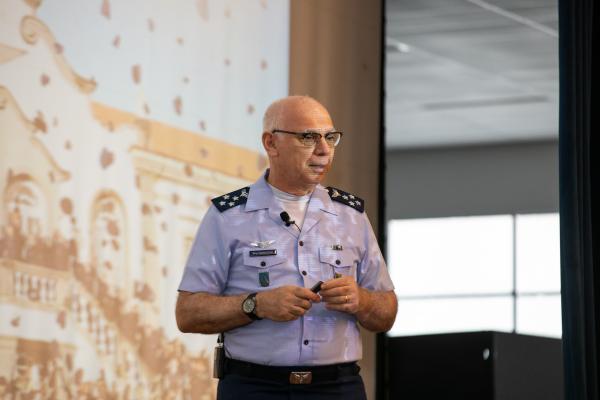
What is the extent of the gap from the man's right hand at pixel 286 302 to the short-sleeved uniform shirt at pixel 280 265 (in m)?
0.13

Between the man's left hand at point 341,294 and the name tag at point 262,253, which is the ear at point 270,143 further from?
the man's left hand at point 341,294

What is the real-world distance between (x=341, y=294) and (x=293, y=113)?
49 cm

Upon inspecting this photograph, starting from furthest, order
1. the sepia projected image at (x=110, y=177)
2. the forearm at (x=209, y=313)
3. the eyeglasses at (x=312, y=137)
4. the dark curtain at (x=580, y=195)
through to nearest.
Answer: the dark curtain at (x=580, y=195) < the sepia projected image at (x=110, y=177) < the eyeglasses at (x=312, y=137) < the forearm at (x=209, y=313)

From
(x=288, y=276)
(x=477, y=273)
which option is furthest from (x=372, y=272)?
(x=477, y=273)

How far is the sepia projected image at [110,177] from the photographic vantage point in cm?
415

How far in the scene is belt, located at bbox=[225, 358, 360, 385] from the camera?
115 inches

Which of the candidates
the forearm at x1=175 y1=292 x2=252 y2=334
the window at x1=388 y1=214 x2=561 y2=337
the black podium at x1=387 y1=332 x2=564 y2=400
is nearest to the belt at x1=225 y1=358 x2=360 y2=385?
the forearm at x1=175 y1=292 x2=252 y2=334

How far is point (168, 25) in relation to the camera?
16.0 ft

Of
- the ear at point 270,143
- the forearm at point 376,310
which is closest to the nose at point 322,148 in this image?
the ear at point 270,143

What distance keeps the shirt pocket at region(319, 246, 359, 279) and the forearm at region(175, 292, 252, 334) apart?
0.76ft

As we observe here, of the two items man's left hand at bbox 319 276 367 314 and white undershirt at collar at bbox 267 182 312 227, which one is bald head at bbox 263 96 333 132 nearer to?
white undershirt at collar at bbox 267 182 312 227

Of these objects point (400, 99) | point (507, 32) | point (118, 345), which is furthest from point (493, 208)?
point (118, 345)

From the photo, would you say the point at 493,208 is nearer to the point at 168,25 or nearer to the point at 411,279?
the point at 411,279

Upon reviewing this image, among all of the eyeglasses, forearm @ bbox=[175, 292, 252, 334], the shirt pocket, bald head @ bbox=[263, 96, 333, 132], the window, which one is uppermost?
the window
